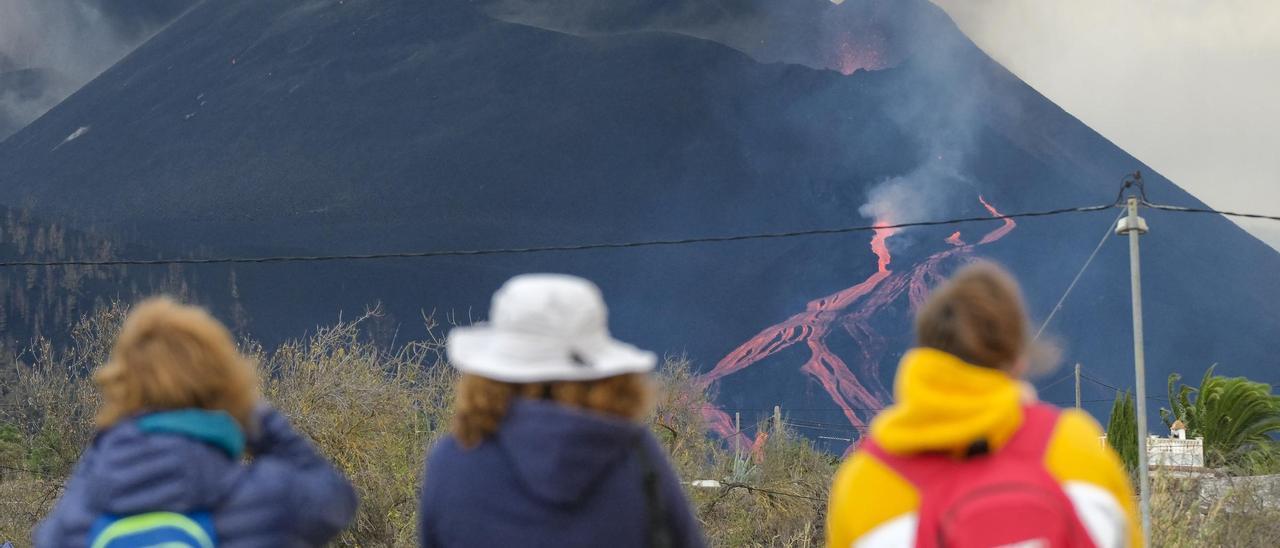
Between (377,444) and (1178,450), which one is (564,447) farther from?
(1178,450)

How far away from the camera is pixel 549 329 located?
2.78 metres

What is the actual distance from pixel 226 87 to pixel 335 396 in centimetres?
9673

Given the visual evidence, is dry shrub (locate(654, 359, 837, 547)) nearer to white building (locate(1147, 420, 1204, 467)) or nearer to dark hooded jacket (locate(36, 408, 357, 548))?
white building (locate(1147, 420, 1204, 467))

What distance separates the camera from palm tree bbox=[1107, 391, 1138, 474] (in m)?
25.2

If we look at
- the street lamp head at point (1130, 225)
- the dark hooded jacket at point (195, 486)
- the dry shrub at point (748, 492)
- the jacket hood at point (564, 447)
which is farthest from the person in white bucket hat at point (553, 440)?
the street lamp head at point (1130, 225)

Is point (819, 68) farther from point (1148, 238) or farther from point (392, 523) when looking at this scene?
point (392, 523)

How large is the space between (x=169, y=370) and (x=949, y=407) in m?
1.64

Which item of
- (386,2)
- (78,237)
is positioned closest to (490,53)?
(386,2)

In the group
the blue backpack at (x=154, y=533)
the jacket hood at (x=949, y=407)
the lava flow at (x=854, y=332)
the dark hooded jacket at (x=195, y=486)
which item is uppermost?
the lava flow at (x=854, y=332)

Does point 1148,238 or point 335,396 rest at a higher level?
point 1148,238

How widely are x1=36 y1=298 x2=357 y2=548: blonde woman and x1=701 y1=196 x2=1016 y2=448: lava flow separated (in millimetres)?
73207

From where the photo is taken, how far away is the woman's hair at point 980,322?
2596 millimetres

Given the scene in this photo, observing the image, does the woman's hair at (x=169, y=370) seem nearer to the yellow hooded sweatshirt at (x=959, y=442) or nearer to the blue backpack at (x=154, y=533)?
the blue backpack at (x=154, y=533)

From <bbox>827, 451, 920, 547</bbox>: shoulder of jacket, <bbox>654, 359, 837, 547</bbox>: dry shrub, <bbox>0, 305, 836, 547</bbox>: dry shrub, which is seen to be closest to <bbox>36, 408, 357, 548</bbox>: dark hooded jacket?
<bbox>827, 451, 920, 547</bbox>: shoulder of jacket
